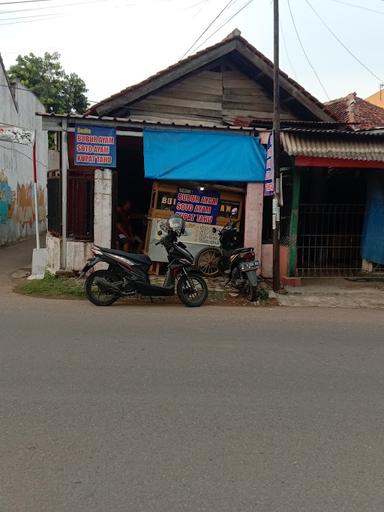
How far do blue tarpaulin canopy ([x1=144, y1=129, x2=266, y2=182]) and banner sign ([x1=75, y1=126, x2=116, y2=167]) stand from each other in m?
0.69

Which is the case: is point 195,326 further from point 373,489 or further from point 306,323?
point 373,489

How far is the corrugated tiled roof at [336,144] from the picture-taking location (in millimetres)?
9711

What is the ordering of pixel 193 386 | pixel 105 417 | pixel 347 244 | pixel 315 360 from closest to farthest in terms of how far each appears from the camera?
1. pixel 105 417
2. pixel 193 386
3. pixel 315 360
4. pixel 347 244

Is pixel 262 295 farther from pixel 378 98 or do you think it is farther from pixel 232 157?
pixel 378 98

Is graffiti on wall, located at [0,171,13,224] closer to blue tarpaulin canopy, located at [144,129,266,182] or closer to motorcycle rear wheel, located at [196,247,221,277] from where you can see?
blue tarpaulin canopy, located at [144,129,266,182]

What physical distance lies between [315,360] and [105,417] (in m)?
2.53

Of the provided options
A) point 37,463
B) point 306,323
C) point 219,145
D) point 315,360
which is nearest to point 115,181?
point 219,145

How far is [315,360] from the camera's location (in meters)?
5.43

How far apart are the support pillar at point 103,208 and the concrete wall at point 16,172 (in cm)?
792

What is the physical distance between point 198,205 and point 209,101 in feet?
11.1

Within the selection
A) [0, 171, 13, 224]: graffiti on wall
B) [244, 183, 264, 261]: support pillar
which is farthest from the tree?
[244, 183, 264, 261]: support pillar

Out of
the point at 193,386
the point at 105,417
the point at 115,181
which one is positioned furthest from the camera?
the point at 115,181

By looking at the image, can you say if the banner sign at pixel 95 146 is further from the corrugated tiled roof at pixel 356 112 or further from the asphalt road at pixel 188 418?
the corrugated tiled roof at pixel 356 112

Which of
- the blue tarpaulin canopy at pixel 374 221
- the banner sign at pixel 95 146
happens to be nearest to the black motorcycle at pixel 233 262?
the banner sign at pixel 95 146
